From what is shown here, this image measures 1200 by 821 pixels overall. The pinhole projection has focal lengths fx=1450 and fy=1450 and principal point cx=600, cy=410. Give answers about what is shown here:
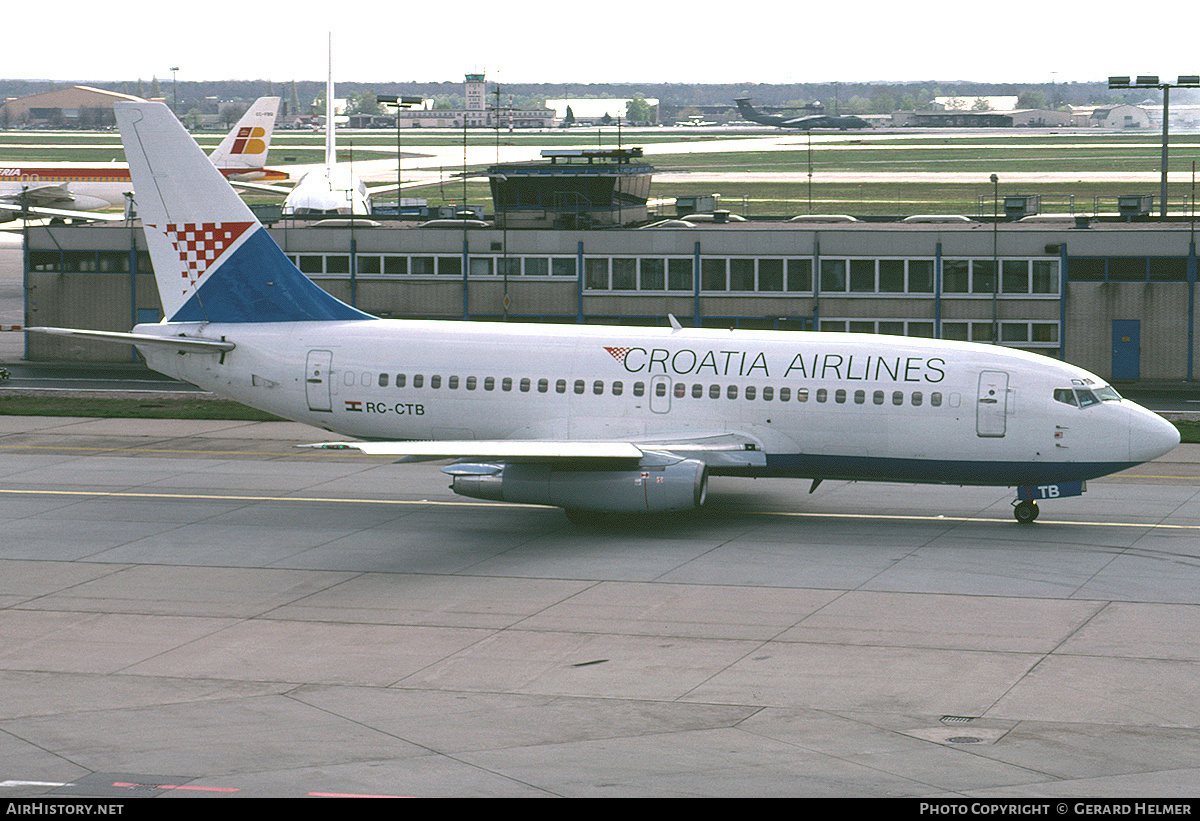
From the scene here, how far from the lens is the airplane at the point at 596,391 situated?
1284 inches

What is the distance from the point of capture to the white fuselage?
32.8 m

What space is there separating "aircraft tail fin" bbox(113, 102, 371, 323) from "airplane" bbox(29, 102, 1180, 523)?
0.05m

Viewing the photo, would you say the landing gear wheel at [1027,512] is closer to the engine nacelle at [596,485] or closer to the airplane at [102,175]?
the engine nacelle at [596,485]

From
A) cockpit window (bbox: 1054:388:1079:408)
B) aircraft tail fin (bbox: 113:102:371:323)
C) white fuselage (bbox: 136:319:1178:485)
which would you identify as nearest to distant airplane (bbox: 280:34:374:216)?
aircraft tail fin (bbox: 113:102:371:323)

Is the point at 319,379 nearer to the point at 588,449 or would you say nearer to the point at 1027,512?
the point at 588,449

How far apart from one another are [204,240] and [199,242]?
151mm

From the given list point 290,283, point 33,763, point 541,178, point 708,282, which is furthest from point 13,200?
point 33,763

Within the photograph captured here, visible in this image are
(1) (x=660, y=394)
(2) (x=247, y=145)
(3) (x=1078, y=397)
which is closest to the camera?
(3) (x=1078, y=397)

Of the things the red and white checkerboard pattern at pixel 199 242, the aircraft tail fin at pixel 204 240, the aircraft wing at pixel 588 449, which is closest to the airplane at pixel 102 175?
the aircraft tail fin at pixel 204 240

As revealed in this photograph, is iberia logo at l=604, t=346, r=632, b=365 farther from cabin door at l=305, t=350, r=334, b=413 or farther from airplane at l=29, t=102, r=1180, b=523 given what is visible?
cabin door at l=305, t=350, r=334, b=413

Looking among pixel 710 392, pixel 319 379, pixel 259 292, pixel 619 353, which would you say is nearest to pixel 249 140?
pixel 259 292

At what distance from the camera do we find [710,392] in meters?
34.4

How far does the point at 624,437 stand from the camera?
3478cm

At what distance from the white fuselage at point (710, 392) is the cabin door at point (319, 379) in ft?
0.12
